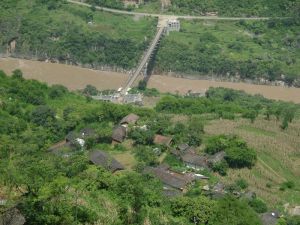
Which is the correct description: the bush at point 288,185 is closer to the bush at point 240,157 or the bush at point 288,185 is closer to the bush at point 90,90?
the bush at point 240,157

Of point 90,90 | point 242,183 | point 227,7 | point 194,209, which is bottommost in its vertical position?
point 242,183

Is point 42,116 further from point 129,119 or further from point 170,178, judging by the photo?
point 170,178

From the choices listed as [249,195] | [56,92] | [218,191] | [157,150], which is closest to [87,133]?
[157,150]

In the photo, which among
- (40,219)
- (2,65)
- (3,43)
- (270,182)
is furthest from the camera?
(3,43)

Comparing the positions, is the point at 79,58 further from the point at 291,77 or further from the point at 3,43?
the point at 291,77

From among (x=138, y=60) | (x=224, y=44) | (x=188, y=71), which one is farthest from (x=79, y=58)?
(x=224, y=44)

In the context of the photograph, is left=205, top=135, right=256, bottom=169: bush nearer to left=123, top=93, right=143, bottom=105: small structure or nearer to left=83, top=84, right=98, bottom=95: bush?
left=123, top=93, right=143, bottom=105: small structure
